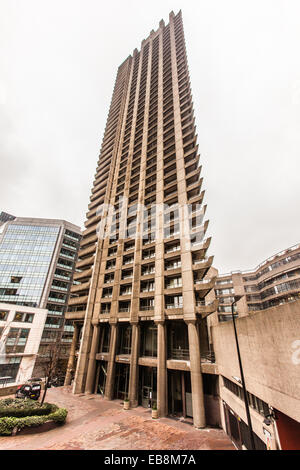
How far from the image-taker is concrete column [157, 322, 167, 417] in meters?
18.8

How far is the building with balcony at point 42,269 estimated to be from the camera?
4941 centimetres

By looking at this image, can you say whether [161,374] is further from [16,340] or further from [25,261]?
[25,261]

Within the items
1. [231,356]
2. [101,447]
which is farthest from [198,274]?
[101,447]

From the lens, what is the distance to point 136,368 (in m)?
22.5

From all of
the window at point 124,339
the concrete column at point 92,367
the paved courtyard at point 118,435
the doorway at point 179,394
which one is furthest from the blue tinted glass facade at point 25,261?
the doorway at point 179,394

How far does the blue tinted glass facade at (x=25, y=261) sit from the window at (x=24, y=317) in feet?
30.5

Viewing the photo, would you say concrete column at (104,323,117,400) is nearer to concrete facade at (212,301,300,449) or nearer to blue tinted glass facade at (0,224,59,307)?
concrete facade at (212,301,300,449)

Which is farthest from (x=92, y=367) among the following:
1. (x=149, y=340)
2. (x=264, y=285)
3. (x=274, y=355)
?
(x=264, y=285)

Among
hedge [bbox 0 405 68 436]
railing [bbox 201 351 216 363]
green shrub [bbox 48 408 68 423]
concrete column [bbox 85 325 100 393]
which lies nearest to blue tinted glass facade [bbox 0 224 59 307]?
concrete column [bbox 85 325 100 393]

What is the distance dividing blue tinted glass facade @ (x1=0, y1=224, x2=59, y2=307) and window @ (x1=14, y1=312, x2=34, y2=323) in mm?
9297

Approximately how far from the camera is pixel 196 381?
59.6 feet

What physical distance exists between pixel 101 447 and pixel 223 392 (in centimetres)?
1073

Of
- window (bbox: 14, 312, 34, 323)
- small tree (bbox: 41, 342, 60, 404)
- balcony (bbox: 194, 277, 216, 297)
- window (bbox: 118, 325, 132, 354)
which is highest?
balcony (bbox: 194, 277, 216, 297)
